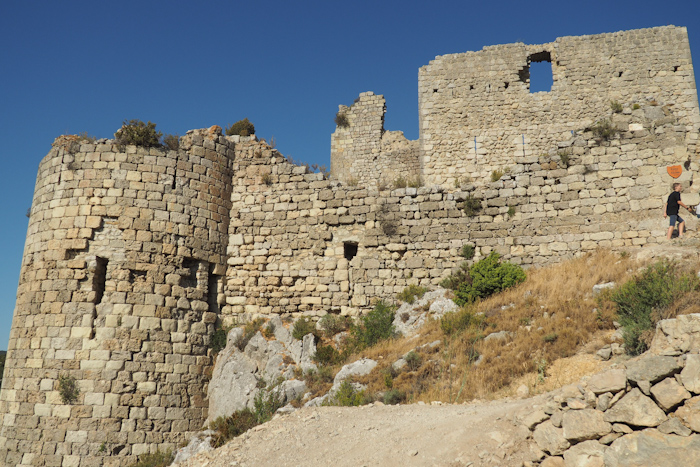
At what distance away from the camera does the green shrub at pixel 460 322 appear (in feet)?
28.9

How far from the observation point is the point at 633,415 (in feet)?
14.8

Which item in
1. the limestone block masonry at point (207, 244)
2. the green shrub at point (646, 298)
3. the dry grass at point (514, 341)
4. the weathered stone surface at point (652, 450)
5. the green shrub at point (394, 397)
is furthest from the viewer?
the limestone block masonry at point (207, 244)

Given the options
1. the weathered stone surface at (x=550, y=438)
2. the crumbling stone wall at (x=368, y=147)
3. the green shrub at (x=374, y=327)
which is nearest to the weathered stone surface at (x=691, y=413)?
the weathered stone surface at (x=550, y=438)

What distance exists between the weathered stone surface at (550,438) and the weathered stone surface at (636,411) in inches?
16.4

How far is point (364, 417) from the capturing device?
6789 mm

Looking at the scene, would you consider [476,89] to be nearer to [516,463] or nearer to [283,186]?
[283,186]

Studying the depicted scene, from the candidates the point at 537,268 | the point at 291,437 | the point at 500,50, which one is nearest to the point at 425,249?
the point at 537,268

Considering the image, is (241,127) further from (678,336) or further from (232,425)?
(678,336)

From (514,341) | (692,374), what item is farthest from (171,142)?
(692,374)

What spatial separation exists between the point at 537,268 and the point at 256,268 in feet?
19.4

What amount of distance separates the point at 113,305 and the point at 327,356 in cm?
414

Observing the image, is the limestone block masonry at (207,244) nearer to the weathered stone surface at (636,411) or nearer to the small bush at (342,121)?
the weathered stone surface at (636,411)

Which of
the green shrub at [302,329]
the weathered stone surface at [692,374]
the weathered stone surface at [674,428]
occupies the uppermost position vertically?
the green shrub at [302,329]

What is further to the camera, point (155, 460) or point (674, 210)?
point (674, 210)
